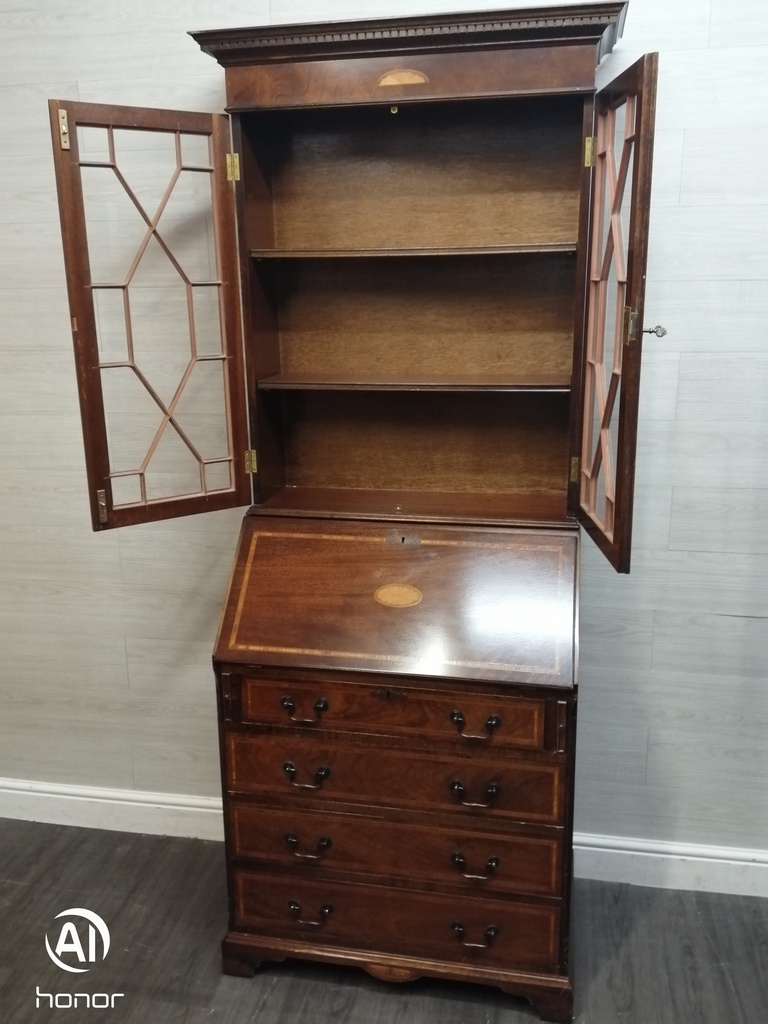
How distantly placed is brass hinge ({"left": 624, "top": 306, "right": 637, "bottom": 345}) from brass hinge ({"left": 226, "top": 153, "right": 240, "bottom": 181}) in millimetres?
900

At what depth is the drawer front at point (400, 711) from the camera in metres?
1.77

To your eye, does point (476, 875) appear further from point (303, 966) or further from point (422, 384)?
point (422, 384)

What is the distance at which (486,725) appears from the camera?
70.2 inches

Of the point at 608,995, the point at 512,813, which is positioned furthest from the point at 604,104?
the point at 608,995

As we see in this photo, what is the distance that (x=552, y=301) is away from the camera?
2.05m

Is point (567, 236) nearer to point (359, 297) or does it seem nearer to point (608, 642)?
point (359, 297)

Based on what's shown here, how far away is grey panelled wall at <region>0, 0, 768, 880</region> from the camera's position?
1963 mm

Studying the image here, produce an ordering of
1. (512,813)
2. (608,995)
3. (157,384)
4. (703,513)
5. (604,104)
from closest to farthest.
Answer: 1. (604,104)
2. (512,813)
3. (608,995)
4. (703,513)
5. (157,384)

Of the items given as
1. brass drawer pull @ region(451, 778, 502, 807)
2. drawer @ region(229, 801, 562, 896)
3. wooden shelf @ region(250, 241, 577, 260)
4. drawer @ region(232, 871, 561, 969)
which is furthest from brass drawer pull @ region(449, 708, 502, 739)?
wooden shelf @ region(250, 241, 577, 260)

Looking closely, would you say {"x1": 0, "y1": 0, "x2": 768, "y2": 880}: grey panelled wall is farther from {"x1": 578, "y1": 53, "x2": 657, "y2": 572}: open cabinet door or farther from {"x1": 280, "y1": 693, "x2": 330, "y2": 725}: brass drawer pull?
{"x1": 280, "y1": 693, "x2": 330, "y2": 725}: brass drawer pull

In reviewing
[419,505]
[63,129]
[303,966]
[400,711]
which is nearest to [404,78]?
[63,129]

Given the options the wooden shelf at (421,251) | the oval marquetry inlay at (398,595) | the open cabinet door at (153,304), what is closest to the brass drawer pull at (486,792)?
the oval marquetry inlay at (398,595)

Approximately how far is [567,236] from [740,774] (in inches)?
57.3

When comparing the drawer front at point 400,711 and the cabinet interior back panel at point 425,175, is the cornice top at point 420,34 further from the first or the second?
the drawer front at point 400,711
